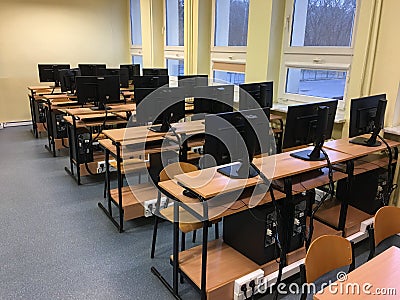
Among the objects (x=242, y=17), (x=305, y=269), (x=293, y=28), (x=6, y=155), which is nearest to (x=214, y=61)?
(x=242, y=17)

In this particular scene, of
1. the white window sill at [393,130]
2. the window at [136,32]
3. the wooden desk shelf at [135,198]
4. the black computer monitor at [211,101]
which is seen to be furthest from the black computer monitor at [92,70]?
the white window sill at [393,130]

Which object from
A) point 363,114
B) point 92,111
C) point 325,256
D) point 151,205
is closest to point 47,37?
point 92,111

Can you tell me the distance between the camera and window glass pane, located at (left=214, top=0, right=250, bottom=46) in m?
4.68

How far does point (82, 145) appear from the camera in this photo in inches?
156

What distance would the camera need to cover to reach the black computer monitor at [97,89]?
13.6 feet

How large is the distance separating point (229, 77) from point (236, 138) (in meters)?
3.41

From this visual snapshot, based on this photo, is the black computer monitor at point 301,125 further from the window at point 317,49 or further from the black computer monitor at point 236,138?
the window at point 317,49

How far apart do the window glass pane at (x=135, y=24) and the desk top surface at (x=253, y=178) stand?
6.04m

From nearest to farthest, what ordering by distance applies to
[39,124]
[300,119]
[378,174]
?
→ [300,119], [378,174], [39,124]

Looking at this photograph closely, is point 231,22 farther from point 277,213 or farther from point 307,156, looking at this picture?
point 277,213

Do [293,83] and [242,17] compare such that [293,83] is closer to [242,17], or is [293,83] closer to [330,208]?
[242,17]

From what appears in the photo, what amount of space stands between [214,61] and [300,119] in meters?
3.33

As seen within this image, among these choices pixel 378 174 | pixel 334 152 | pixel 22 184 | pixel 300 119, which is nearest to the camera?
pixel 300 119

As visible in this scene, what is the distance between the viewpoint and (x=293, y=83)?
4.14 m
